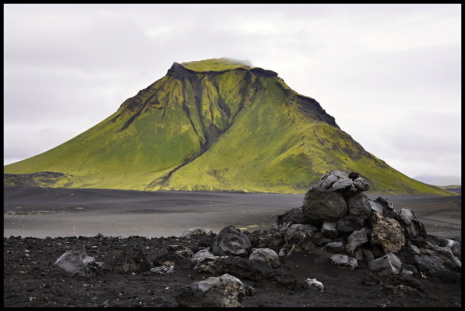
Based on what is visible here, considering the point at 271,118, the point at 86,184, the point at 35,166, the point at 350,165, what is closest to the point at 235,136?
the point at 271,118

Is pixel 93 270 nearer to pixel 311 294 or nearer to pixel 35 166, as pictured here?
pixel 311 294

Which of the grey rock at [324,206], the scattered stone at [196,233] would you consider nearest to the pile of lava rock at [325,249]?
the grey rock at [324,206]

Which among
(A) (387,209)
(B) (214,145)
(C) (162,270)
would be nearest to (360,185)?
(A) (387,209)

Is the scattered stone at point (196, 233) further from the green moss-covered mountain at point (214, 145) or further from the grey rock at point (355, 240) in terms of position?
the green moss-covered mountain at point (214, 145)

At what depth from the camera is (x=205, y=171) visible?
349 ft

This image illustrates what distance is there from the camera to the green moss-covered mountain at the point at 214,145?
100125 millimetres

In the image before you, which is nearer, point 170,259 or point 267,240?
point 170,259

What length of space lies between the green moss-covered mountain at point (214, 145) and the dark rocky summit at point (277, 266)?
253 feet

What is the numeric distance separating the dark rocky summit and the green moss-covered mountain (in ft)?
253

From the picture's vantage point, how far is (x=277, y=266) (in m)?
12.0

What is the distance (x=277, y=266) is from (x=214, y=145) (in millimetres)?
111532

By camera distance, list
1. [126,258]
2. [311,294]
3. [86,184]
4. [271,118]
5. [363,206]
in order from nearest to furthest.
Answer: [311,294], [126,258], [363,206], [86,184], [271,118]

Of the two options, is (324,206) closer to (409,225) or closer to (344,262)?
(344,262)

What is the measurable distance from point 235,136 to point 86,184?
138 ft
